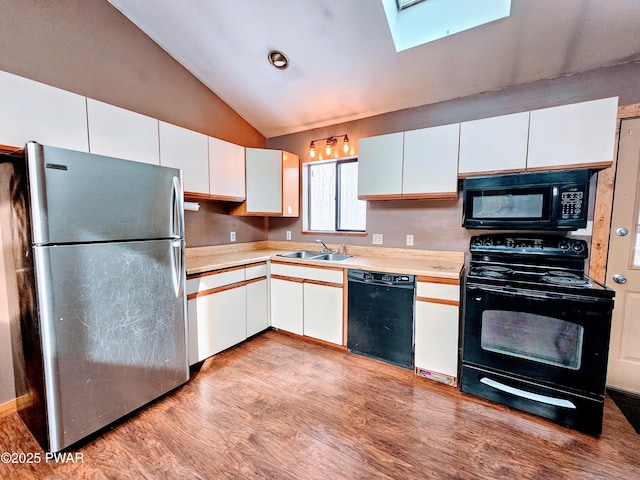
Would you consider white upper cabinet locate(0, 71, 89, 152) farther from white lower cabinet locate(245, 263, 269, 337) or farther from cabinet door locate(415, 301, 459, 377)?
cabinet door locate(415, 301, 459, 377)

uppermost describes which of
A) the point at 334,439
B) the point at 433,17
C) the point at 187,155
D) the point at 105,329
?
the point at 433,17

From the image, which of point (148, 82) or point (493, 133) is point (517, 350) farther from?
point (148, 82)

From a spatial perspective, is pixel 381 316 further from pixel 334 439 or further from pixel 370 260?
pixel 334 439

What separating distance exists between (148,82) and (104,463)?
2752 millimetres

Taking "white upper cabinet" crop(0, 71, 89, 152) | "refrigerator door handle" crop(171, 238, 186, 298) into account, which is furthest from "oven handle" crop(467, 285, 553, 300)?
"white upper cabinet" crop(0, 71, 89, 152)

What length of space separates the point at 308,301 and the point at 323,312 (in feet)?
0.63

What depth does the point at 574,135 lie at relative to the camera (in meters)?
1.80

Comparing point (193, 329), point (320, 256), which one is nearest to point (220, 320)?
point (193, 329)

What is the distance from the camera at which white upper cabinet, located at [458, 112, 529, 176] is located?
1.96m

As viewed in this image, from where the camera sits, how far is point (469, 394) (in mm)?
1966

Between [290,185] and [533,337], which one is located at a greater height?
[290,185]

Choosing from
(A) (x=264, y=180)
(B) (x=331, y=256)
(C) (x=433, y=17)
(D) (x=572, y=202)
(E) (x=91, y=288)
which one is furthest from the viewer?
(A) (x=264, y=180)

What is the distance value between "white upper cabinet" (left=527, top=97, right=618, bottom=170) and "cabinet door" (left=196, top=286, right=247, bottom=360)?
2.63 m

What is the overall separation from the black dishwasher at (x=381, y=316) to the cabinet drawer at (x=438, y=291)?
0.06 m
